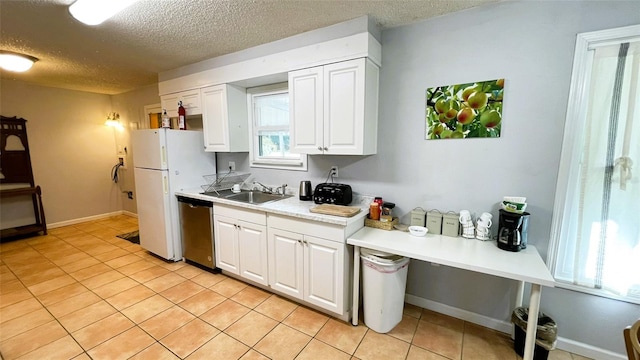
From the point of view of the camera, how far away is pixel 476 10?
1.93 metres

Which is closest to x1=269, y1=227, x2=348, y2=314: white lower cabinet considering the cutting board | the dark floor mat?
the cutting board

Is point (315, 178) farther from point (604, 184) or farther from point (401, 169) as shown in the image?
point (604, 184)

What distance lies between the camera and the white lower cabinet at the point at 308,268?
2074mm

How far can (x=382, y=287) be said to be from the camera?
1956 mm

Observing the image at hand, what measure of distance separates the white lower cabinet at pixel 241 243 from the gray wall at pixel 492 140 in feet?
3.63

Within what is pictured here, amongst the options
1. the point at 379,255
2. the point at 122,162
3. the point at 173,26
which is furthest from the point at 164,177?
the point at 122,162

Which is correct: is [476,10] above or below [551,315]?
above

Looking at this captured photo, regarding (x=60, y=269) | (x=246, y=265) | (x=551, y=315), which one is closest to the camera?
(x=551, y=315)

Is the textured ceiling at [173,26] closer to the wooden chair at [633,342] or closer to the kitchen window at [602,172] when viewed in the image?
the kitchen window at [602,172]

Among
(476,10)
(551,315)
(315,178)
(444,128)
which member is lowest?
(551,315)

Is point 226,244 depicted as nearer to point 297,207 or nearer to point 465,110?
point 297,207

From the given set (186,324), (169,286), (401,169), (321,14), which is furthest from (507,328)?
(169,286)

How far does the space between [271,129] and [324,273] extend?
1.82 metres

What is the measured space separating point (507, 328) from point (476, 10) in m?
2.46
